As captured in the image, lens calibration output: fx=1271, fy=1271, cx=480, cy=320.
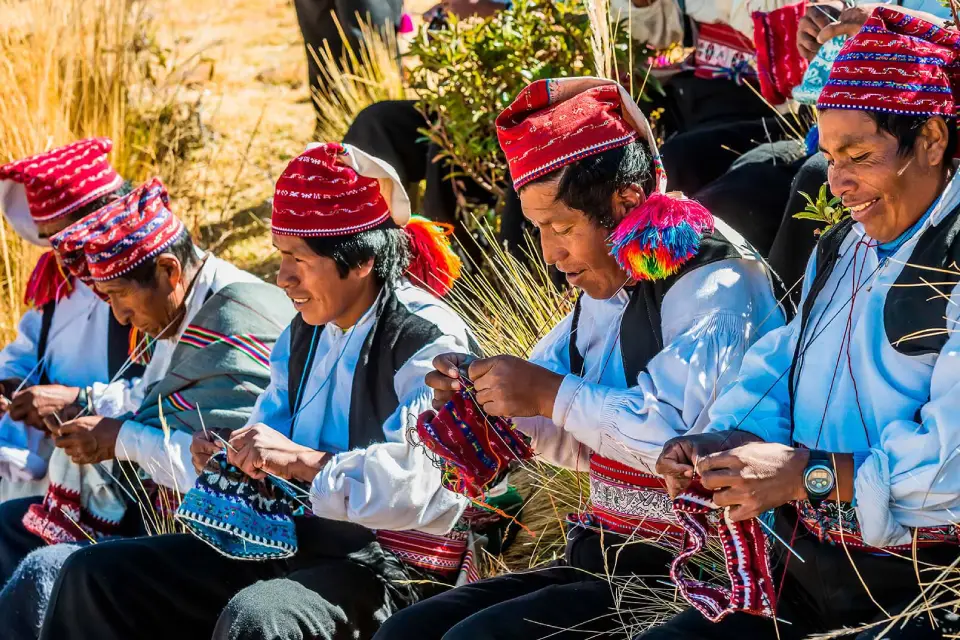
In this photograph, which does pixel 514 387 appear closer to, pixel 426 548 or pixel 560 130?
pixel 560 130

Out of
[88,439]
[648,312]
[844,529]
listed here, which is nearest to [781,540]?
[844,529]

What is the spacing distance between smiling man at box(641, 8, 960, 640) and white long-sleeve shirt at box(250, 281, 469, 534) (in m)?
0.89

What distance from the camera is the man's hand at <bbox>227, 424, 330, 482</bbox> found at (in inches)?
134

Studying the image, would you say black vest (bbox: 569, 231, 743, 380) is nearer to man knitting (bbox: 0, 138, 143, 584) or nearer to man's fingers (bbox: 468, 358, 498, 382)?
man's fingers (bbox: 468, 358, 498, 382)

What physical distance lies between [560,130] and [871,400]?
3.29 feet

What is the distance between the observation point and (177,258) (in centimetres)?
443

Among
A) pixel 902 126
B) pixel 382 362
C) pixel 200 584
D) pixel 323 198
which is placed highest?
pixel 902 126

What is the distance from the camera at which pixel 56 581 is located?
3654mm

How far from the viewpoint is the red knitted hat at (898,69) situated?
2.56m

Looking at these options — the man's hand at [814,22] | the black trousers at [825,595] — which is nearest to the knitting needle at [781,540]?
the black trousers at [825,595]

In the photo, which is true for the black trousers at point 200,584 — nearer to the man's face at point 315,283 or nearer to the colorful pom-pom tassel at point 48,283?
the man's face at point 315,283

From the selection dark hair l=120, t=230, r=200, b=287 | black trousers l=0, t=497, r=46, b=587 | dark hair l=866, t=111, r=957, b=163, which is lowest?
black trousers l=0, t=497, r=46, b=587

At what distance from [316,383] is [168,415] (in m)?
0.64

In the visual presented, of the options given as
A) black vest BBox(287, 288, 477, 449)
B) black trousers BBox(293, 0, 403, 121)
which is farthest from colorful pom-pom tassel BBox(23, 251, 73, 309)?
black trousers BBox(293, 0, 403, 121)
